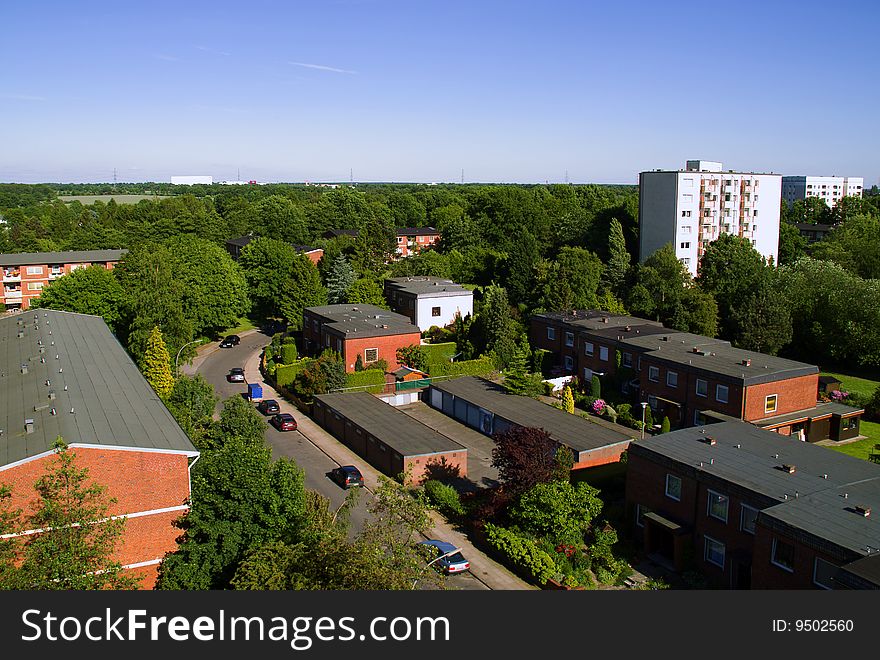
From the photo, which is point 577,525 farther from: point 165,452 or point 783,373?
point 783,373

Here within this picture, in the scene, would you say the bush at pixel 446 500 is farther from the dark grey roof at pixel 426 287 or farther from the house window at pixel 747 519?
the dark grey roof at pixel 426 287

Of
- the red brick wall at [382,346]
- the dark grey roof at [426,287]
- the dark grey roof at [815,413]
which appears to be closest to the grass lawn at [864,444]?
the dark grey roof at [815,413]

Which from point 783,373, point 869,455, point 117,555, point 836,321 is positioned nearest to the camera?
point 117,555

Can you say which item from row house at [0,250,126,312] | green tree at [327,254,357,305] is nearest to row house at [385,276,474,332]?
green tree at [327,254,357,305]

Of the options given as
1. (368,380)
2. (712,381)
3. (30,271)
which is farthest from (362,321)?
(30,271)

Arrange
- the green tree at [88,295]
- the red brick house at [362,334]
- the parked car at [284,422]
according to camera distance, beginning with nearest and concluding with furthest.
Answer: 1. the parked car at [284,422]
2. the red brick house at [362,334]
3. the green tree at [88,295]
